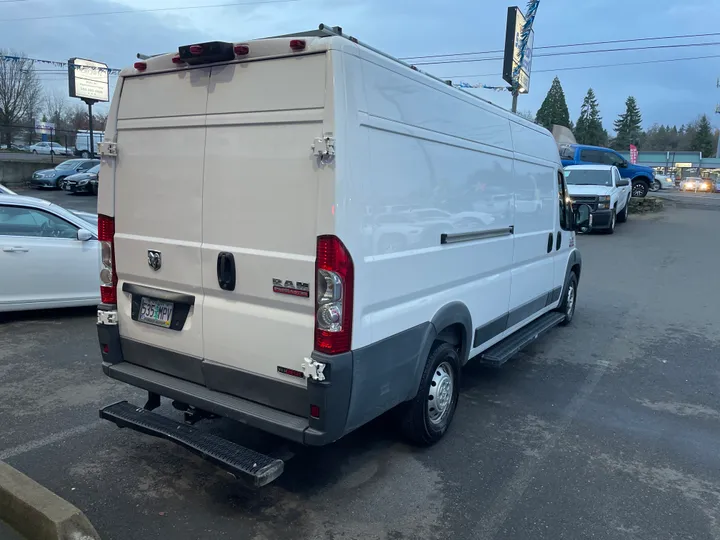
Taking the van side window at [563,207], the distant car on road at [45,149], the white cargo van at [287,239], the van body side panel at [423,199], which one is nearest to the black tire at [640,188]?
the van side window at [563,207]

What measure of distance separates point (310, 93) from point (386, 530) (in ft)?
8.09

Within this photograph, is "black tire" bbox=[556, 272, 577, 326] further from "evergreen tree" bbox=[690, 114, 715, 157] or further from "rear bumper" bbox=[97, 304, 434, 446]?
"evergreen tree" bbox=[690, 114, 715, 157]

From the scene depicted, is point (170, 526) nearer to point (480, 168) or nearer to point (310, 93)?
point (310, 93)

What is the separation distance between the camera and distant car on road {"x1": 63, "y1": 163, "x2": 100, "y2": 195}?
26891 millimetres

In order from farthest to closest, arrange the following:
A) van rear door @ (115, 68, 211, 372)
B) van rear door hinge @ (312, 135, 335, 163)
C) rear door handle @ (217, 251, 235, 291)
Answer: van rear door @ (115, 68, 211, 372)
rear door handle @ (217, 251, 235, 291)
van rear door hinge @ (312, 135, 335, 163)

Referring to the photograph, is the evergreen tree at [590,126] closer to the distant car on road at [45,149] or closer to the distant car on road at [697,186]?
the distant car on road at [697,186]

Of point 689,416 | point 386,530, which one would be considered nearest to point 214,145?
point 386,530

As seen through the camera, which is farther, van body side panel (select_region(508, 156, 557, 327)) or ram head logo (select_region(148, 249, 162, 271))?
van body side panel (select_region(508, 156, 557, 327))

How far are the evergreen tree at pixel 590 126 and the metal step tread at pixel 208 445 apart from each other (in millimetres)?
99580

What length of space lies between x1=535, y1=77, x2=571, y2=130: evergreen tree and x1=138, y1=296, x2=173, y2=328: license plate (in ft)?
297

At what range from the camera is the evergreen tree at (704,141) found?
107 metres

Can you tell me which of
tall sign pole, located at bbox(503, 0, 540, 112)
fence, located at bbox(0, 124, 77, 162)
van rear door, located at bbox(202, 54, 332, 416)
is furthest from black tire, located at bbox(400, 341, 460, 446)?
fence, located at bbox(0, 124, 77, 162)

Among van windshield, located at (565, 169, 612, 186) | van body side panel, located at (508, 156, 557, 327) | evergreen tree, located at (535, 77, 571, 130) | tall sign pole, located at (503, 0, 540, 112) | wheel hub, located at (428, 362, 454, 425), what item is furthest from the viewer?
evergreen tree, located at (535, 77, 571, 130)

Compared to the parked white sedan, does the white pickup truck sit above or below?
above
